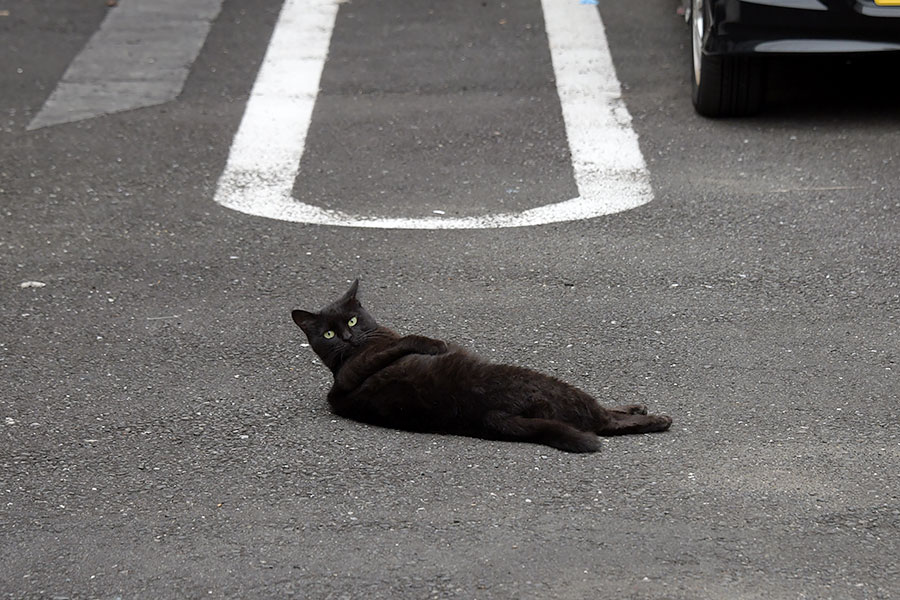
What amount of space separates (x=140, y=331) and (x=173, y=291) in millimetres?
492

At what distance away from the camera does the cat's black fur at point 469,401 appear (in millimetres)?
4406

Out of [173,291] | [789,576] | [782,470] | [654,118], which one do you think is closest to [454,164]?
[654,118]

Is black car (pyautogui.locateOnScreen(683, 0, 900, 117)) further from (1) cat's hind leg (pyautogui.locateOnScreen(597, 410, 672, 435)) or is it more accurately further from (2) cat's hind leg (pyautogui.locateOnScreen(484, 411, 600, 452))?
(2) cat's hind leg (pyautogui.locateOnScreen(484, 411, 600, 452))

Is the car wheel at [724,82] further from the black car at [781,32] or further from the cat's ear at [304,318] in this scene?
the cat's ear at [304,318]

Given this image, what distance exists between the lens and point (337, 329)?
16.1 feet

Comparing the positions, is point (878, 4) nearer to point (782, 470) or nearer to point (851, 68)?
point (851, 68)

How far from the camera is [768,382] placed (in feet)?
16.1

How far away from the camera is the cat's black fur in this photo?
14.5 ft

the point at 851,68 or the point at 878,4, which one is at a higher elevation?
the point at 878,4

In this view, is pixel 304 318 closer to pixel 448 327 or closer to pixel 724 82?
pixel 448 327

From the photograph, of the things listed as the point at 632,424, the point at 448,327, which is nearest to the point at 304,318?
the point at 448,327

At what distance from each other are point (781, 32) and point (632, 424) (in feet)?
12.5

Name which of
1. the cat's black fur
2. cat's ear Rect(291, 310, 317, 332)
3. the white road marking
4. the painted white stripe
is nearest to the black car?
the painted white stripe

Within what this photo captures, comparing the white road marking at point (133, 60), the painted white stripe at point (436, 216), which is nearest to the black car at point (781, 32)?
the painted white stripe at point (436, 216)
